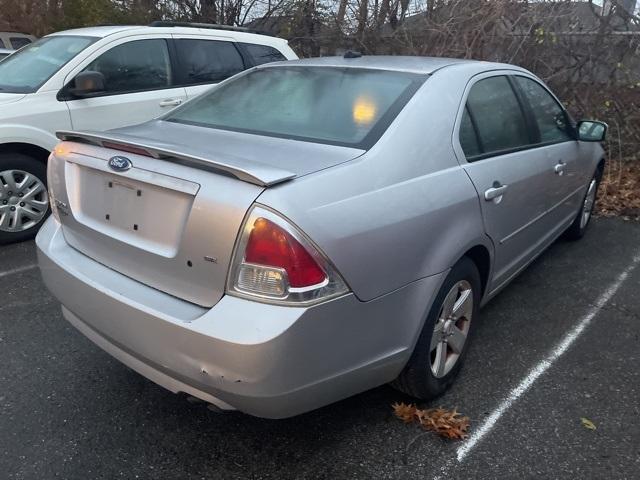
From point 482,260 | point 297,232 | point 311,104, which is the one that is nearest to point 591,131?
point 482,260

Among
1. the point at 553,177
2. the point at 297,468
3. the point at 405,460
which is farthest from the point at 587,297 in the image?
the point at 297,468

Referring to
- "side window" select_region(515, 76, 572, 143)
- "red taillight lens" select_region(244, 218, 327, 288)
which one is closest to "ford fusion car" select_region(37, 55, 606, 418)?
"red taillight lens" select_region(244, 218, 327, 288)

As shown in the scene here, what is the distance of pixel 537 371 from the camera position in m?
3.20

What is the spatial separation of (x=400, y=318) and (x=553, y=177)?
2065 mm

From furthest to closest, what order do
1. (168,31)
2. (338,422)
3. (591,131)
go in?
(168,31)
(591,131)
(338,422)

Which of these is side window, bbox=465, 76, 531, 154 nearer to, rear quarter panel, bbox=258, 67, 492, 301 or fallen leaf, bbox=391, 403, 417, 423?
rear quarter panel, bbox=258, 67, 492, 301

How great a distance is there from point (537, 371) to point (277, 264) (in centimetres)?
191

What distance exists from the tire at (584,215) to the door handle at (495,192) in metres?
2.37

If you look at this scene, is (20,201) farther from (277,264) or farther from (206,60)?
(277,264)

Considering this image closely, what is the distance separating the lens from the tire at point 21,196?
4.78 metres

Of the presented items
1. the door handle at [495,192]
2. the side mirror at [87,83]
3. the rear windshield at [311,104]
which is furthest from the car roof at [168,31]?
the door handle at [495,192]

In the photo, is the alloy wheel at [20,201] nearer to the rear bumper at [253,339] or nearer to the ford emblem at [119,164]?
the rear bumper at [253,339]

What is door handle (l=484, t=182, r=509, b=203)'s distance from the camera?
2.90 metres

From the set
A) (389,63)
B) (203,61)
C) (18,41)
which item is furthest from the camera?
(18,41)
